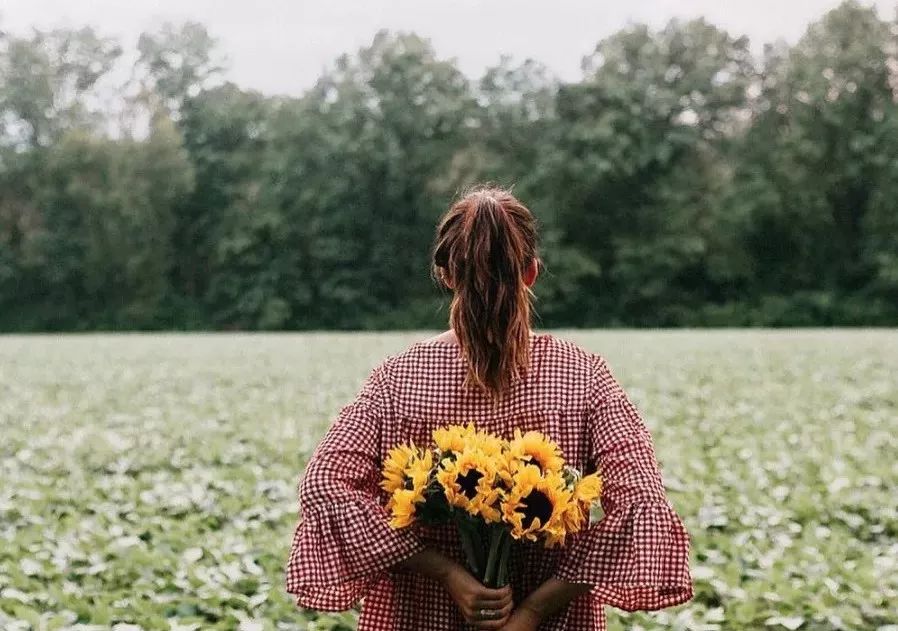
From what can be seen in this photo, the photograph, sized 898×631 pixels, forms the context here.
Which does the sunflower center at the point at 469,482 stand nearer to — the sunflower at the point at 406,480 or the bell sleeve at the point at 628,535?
the sunflower at the point at 406,480

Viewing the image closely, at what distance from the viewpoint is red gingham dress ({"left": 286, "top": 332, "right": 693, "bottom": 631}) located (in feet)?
7.06

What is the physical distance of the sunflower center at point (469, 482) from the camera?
2109mm

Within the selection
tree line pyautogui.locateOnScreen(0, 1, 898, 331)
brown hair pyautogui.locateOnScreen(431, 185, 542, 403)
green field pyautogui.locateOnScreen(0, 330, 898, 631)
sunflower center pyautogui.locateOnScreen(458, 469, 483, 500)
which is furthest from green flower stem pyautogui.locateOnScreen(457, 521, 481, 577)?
tree line pyautogui.locateOnScreen(0, 1, 898, 331)

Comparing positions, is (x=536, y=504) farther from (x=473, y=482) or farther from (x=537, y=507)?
(x=473, y=482)

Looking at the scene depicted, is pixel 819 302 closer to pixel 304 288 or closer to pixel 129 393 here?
pixel 304 288

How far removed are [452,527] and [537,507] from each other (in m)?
0.30

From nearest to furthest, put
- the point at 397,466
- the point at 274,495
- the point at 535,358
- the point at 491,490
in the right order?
the point at 491,490 < the point at 397,466 < the point at 535,358 < the point at 274,495

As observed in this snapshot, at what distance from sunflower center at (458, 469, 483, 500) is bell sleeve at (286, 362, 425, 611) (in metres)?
0.18

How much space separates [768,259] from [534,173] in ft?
30.5

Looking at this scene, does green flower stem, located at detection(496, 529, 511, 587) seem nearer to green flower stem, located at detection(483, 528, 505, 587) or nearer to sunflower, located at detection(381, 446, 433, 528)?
green flower stem, located at detection(483, 528, 505, 587)

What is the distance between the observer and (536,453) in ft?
6.95

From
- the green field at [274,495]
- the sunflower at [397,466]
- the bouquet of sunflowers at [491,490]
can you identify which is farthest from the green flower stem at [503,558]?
the green field at [274,495]

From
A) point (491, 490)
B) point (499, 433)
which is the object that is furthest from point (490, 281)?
point (491, 490)

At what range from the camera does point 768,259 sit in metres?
39.7
